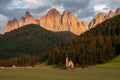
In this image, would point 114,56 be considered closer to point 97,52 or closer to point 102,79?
point 97,52

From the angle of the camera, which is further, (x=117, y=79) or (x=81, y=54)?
(x=81, y=54)

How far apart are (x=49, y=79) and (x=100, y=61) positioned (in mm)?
148229

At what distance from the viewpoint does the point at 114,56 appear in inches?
7589

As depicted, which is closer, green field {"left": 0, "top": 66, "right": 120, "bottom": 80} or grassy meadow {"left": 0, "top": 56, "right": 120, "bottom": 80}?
green field {"left": 0, "top": 66, "right": 120, "bottom": 80}

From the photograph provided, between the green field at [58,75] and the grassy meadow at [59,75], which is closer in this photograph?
the green field at [58,75]

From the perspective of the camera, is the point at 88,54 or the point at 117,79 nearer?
the point at 117,79

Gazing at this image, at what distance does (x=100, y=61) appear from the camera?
580 feet

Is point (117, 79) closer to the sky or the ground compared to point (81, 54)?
closer to the ground

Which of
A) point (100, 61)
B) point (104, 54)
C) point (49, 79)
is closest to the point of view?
point (49, 79)

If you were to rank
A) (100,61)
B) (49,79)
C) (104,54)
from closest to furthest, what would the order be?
(49,79) < (100,61) < (104,54)

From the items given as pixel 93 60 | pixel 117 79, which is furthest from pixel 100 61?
pixel 117 79

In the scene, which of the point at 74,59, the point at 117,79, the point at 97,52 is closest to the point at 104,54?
the point at 97,52

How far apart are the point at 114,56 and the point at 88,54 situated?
17009mm

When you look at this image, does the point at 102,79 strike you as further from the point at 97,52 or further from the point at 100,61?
the point at 97,52
